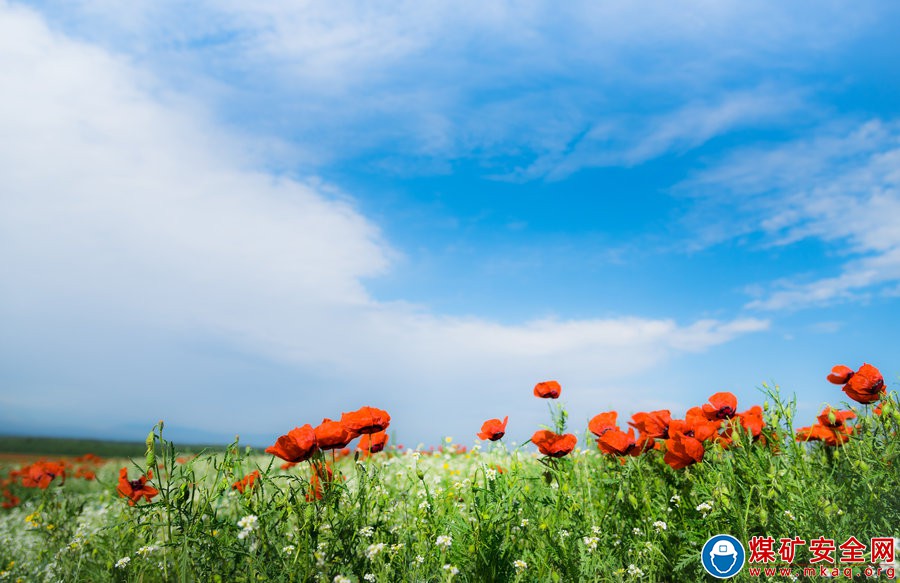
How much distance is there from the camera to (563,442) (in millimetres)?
3725

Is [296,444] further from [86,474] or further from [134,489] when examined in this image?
[86,474]

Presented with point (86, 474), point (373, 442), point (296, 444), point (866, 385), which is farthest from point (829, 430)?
point (86, 474)

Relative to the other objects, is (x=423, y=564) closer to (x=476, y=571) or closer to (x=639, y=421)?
(x=476, y=571)

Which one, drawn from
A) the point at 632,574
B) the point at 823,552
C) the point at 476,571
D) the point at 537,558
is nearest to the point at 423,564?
the point at 476,571

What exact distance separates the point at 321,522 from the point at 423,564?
26.7 inches

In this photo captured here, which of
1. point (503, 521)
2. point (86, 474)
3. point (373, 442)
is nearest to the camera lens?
point (503, 521)

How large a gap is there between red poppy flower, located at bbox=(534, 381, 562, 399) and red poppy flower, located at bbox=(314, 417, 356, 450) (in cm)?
178

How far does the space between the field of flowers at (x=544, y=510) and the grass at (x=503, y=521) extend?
1cm

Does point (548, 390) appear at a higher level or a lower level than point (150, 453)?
higher

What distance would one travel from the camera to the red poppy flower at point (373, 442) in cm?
354

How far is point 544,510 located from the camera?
12.7 ft

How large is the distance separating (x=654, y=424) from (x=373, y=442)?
197 cm

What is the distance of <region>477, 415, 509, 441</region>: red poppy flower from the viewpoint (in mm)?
3887

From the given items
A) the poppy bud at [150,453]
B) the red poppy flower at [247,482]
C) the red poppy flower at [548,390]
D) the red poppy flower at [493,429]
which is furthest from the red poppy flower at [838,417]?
the poppy bud at [150,453]
